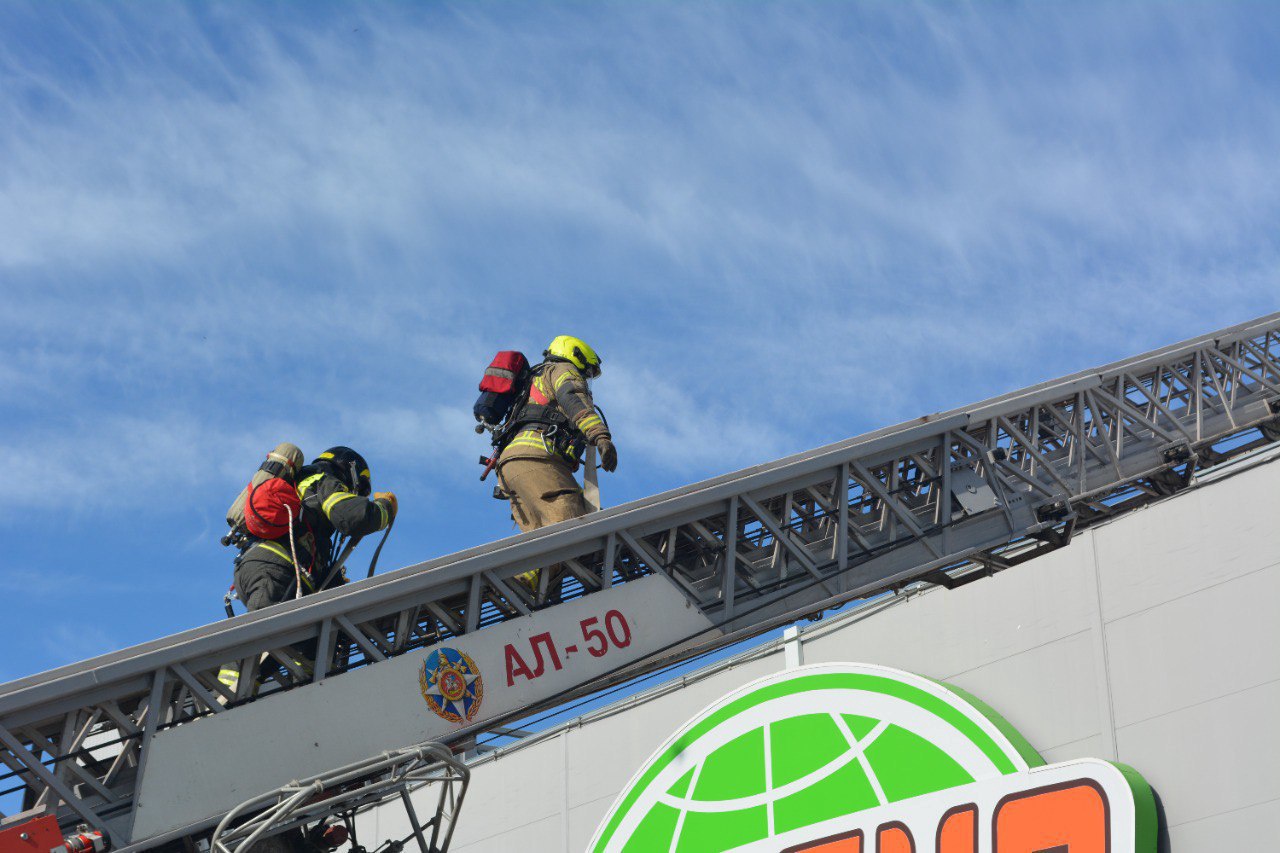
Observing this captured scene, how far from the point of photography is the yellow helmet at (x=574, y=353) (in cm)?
1070

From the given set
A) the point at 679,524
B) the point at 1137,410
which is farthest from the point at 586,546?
Result: the point at 1137,410

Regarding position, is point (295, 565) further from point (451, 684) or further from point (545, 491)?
point (545, 491)

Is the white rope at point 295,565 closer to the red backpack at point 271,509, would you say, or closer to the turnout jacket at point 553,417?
the red backpack at point 271,509

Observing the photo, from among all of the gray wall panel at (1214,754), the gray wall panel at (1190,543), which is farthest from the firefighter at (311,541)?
the gray wall panel at (1214,754)

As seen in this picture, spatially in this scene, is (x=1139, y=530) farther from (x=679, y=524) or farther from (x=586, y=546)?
(x=586, y=546)

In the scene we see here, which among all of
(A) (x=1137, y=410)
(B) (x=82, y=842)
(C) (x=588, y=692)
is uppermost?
(A) (x=1137, y=410)

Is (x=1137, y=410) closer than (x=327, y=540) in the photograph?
No

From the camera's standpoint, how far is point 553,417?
409 inches

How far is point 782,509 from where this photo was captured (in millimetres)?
9680

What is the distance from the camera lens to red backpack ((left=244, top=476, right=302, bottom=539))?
931cm

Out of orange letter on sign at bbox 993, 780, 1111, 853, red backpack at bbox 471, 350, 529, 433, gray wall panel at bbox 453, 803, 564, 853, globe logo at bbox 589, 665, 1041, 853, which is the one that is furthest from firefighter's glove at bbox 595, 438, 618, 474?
gray wall panel at bbox 453, 803, 564, 853

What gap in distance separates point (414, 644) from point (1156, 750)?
4.22 metres

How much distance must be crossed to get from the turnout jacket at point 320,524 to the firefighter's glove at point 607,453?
57.1 inches

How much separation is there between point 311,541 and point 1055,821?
4935 mm
